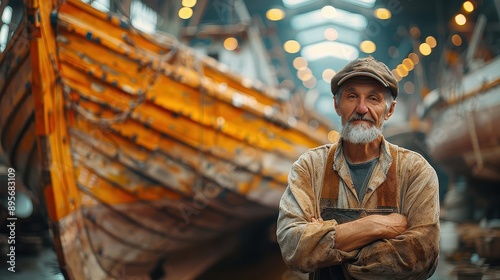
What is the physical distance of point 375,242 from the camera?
3.15ft

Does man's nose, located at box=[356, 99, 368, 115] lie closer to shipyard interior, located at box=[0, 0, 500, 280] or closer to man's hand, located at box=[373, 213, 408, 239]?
man's hand, located at box=[373, 213, 408, 239]

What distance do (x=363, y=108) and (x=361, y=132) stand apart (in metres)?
0.05

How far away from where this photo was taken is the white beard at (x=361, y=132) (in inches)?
40.4

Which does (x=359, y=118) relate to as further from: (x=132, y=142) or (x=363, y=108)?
(x=132, y=142)

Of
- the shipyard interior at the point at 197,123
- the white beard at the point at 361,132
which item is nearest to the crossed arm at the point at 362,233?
the white beard at the point at 361,132

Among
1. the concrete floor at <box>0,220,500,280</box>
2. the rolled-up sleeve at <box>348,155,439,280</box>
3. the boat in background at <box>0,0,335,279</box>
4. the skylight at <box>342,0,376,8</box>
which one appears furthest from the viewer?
the skylight at <box>342,0,376,8</box>

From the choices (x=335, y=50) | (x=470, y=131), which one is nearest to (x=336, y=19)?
(x=335, y=50)

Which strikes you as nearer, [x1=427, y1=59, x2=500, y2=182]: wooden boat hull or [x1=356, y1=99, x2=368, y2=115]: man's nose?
[x1=356, y1=99, x2=368, y2=115]: man's nose

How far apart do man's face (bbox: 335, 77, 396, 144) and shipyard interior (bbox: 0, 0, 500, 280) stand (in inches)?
58.5

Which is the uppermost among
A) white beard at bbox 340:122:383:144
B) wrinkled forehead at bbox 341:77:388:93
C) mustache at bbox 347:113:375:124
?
wrinkled forehead at bbox 341:77:388:93

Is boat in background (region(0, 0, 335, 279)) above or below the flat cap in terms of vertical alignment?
above

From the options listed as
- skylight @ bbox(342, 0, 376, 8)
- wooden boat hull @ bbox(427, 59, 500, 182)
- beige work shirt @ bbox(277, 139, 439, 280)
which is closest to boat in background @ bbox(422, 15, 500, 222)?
wooden boat hull @ bbox(427, 59, 500, 182)

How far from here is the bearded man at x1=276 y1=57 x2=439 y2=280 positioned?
95 cm

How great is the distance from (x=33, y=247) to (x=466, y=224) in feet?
7.58
